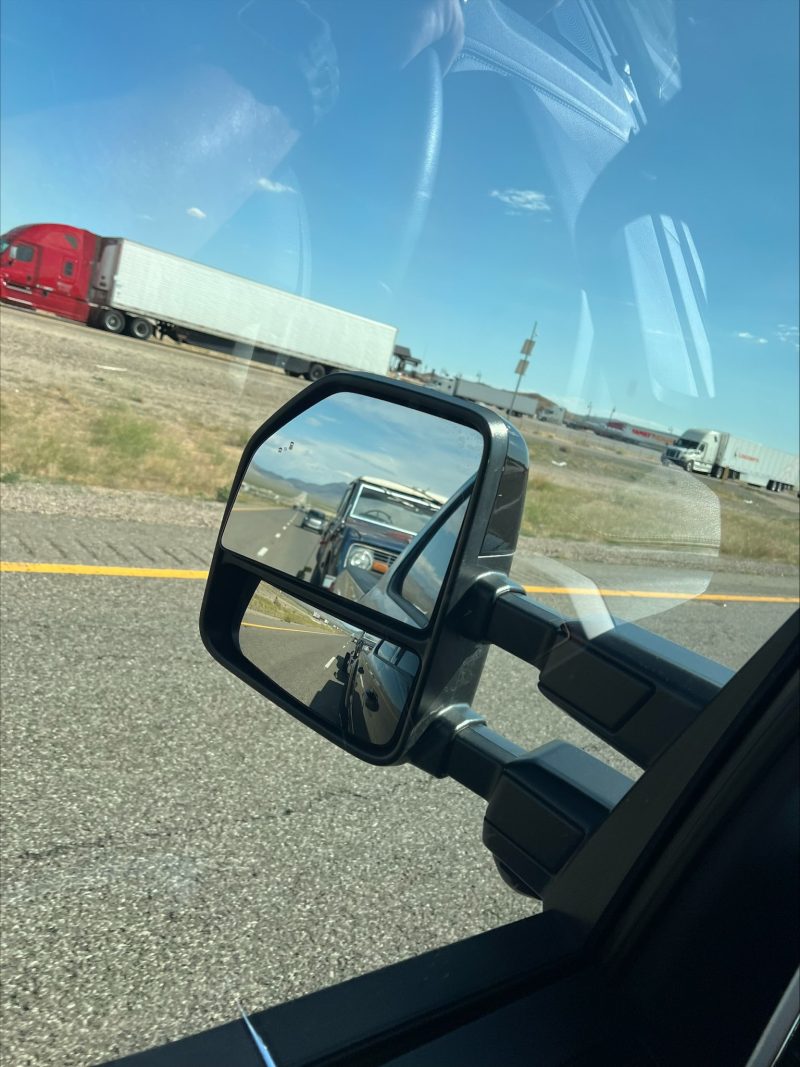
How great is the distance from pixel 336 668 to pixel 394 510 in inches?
22.4

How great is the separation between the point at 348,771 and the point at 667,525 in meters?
2.80

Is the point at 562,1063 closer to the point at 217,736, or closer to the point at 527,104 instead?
the point at 527,104

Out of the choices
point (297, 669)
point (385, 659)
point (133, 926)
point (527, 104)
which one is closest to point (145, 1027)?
point (133, 926)

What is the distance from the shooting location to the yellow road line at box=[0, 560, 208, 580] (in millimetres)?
5773

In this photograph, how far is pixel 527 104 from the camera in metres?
1.73

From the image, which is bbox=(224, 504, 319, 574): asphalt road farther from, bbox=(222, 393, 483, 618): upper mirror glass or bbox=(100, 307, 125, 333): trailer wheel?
bbox=(100, 307, 125, 333): trailer wheel

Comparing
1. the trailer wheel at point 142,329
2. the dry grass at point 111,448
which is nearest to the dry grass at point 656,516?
the dry grass at point 111,448

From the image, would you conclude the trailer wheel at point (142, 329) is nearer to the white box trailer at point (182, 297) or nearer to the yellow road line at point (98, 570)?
the white box trailer at point (182, 297)

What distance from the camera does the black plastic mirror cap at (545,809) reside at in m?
1.27

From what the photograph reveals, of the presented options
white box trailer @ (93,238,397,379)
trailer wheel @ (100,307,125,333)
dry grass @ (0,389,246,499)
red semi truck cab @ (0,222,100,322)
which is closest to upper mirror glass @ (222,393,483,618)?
dry grass @ (0,389,246,499)

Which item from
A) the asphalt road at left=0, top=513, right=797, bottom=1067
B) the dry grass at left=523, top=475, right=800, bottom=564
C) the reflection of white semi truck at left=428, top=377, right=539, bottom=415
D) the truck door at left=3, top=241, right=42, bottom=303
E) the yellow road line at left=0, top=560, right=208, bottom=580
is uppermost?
the reflection of white semi truck at left=428, top=377, right=539, bottom=415

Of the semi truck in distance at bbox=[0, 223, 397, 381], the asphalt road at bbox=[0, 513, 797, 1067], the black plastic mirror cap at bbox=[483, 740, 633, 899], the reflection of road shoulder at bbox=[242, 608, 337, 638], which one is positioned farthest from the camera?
the semi truck in distance at bbox=[0, 223, 397, 381]

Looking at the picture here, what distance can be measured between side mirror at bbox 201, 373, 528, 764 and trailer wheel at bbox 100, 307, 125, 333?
86.1 ft

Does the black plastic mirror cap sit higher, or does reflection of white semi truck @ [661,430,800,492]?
reflection of white semi truck @ [661,430,800,492]
